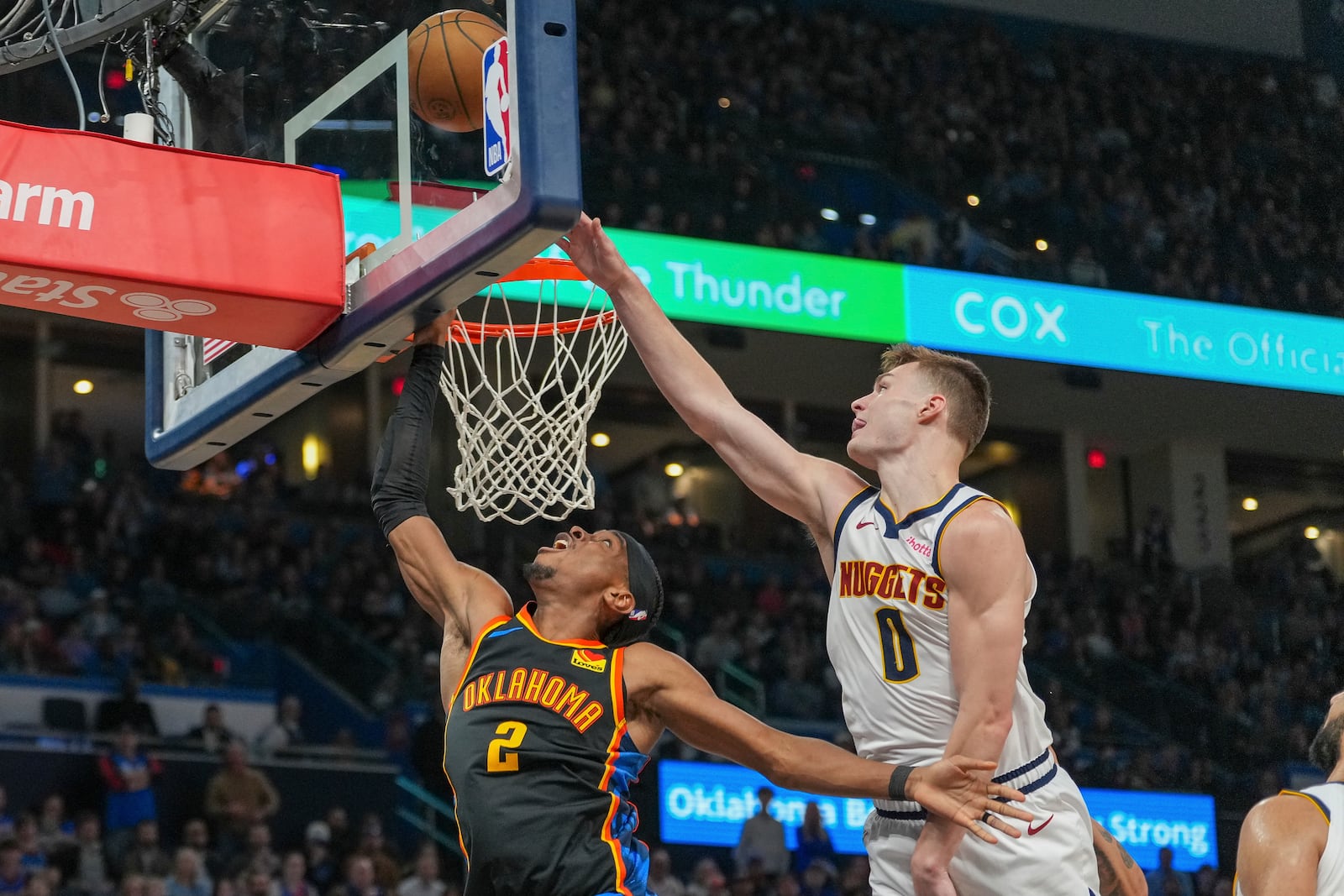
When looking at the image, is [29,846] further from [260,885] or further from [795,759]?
[795,759]

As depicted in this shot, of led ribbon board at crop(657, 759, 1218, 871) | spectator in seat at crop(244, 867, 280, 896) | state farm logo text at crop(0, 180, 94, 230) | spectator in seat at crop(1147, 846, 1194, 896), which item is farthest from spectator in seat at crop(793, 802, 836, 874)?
state farm logo text at crop(0, 180, 94, 230)

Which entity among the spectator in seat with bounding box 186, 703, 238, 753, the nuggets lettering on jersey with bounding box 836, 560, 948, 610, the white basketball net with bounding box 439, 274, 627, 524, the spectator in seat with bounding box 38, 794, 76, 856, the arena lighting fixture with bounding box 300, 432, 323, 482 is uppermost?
the arena lighting fixture with bounding box 300, 432, 323, 482

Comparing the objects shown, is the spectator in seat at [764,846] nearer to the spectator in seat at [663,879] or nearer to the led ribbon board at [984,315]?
the spectator in seat at [663,879]

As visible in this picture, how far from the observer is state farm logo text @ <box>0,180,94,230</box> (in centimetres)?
404

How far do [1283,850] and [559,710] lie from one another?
1.82m

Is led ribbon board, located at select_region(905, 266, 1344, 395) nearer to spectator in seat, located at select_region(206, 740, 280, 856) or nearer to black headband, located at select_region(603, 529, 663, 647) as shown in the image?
spectator in seat, located at select_region(206, 740, 280, 856)

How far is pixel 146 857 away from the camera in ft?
35.7

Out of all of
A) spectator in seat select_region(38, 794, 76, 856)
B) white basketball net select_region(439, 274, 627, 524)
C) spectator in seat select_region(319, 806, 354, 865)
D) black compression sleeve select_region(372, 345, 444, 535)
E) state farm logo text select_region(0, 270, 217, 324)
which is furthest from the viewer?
spectator in seat select_region(319, 806, 354, 865)

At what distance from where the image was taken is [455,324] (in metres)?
5.35

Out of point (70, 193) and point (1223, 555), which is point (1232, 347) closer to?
point (1223, 555)

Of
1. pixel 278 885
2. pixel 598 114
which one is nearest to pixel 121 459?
pixel 598 114

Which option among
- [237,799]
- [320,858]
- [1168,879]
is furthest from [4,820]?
[1168,879]

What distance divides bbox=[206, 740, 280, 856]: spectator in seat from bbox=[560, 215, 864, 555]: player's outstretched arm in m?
8.29

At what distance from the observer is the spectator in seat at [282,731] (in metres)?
12.7
